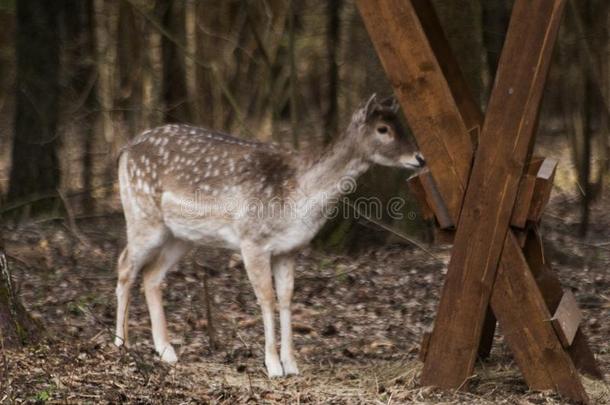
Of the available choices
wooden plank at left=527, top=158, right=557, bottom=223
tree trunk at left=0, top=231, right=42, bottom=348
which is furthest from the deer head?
tree trunk at left=0, top=231, right=42, bottom=348

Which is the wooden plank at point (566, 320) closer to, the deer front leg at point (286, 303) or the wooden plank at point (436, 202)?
the wooden plank at point (436, 202)

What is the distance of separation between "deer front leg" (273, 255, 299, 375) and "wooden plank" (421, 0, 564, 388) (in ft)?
4.67

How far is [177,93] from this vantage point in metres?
13.7

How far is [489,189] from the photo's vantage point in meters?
6.08

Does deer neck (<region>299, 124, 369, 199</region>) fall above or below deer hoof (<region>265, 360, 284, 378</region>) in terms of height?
above

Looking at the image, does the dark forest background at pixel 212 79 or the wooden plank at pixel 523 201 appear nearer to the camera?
the wooden plank at pixel 523 201

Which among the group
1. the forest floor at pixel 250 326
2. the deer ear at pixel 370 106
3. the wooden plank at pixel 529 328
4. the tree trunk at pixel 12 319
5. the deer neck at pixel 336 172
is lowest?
the forest floor at pixel 250 326

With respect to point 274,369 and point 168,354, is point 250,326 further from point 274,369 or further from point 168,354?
point 274,369

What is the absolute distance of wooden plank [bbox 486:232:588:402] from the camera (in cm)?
607

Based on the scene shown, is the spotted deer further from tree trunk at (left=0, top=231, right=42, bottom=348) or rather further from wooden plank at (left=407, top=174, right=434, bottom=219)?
tree trunk at (left=0, top=231, right=42, bottom=348)

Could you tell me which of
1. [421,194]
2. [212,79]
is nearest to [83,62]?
[212,79]

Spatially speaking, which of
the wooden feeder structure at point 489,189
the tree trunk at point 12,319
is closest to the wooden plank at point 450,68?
the wooden feeder structure at point 489,189

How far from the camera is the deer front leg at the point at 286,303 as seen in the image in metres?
7.52

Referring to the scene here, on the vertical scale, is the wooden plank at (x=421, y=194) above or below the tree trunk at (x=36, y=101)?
above
